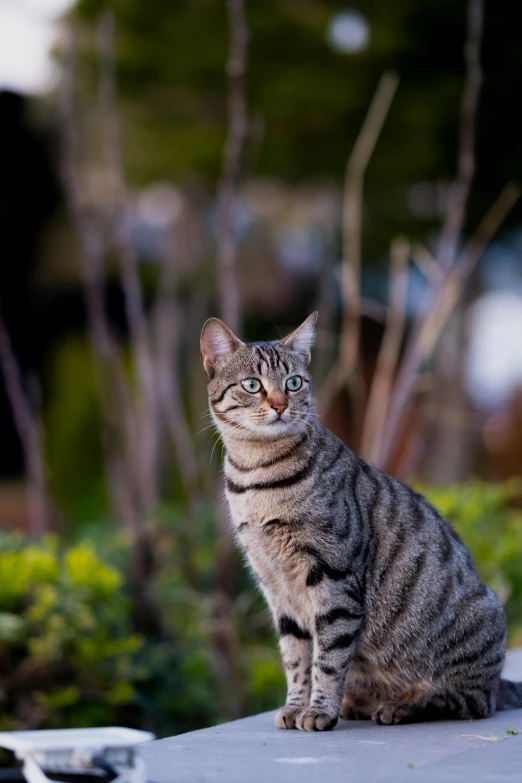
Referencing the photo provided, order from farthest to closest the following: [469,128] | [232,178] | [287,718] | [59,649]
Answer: [469,128], [232,178], [59,649], [287,718]

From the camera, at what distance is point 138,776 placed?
76.9 inches

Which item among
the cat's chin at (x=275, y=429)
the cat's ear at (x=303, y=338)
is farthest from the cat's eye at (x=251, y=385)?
the cat's ear at (x=303, y=338)

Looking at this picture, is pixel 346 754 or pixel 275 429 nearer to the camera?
pixel 346 754

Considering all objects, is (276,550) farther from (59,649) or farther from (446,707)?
(59,649)

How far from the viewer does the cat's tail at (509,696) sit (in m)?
3.05

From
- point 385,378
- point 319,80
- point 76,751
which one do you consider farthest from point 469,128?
point 319,80

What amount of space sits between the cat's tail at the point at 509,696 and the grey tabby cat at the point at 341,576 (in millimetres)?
27

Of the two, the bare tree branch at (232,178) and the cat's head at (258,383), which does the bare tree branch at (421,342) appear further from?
the cat's head at (258,383)

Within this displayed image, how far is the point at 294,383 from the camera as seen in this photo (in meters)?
2.98

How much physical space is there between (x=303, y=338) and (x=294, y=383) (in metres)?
0.20

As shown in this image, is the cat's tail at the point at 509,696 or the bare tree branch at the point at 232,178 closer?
the cat's tail at the point at 509,696

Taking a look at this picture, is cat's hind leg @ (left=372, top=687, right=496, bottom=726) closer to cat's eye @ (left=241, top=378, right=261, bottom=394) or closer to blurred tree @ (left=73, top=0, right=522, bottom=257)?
cat's eye @ (left=241, top=378, right=261, bottom=394)

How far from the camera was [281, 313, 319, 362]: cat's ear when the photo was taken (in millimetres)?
3100

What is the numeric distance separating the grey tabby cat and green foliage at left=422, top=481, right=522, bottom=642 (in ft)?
5.79
